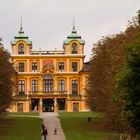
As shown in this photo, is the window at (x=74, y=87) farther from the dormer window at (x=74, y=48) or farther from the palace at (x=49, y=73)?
the dormer window at (x=74, y=48)

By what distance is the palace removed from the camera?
12550cm

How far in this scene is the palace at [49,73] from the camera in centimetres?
12550

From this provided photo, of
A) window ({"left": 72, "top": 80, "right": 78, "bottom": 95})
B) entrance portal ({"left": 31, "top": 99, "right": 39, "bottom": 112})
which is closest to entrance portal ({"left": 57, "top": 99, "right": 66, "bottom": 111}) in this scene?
window ({"left": 72, "top": 80, "right": 78, "bottom": 95})

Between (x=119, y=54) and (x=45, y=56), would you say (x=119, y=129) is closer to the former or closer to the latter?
(x=119, y=54)

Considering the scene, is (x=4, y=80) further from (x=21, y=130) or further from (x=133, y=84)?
(x=133, y=84)

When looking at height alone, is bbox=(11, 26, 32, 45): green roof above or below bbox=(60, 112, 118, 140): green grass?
above

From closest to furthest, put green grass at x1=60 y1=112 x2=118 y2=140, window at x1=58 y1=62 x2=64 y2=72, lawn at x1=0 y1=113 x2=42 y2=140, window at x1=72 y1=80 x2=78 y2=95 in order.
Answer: green grass at x1=60 y1=112 x2=118 y2=140, lawn at x1=0 y1=113 x2=42 y2=140, window at x1=72 y1=80 x2=78 y2=95, window at x1=58 y1=62 x2=64 y2=72

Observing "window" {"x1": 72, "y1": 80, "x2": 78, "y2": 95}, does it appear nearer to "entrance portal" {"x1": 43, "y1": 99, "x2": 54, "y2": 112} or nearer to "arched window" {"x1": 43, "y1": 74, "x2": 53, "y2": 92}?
"arched window" {"x1": 43, "y1": 74, "x2": 53, "y2": 92}

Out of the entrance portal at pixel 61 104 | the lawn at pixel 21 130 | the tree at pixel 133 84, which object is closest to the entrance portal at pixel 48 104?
the entrance portal at pixel 61 104

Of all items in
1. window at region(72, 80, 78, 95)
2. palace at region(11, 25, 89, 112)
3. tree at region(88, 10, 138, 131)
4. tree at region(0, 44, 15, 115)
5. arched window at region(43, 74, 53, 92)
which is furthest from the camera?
arched window at region(43, 74, 53, 92)

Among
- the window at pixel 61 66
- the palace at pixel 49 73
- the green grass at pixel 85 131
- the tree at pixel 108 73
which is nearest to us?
the tree at pixel 108 73

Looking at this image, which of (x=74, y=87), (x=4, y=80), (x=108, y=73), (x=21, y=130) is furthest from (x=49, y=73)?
(x=108, y=73)

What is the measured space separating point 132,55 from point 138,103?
285 centimetres

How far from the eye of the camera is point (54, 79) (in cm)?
12644
